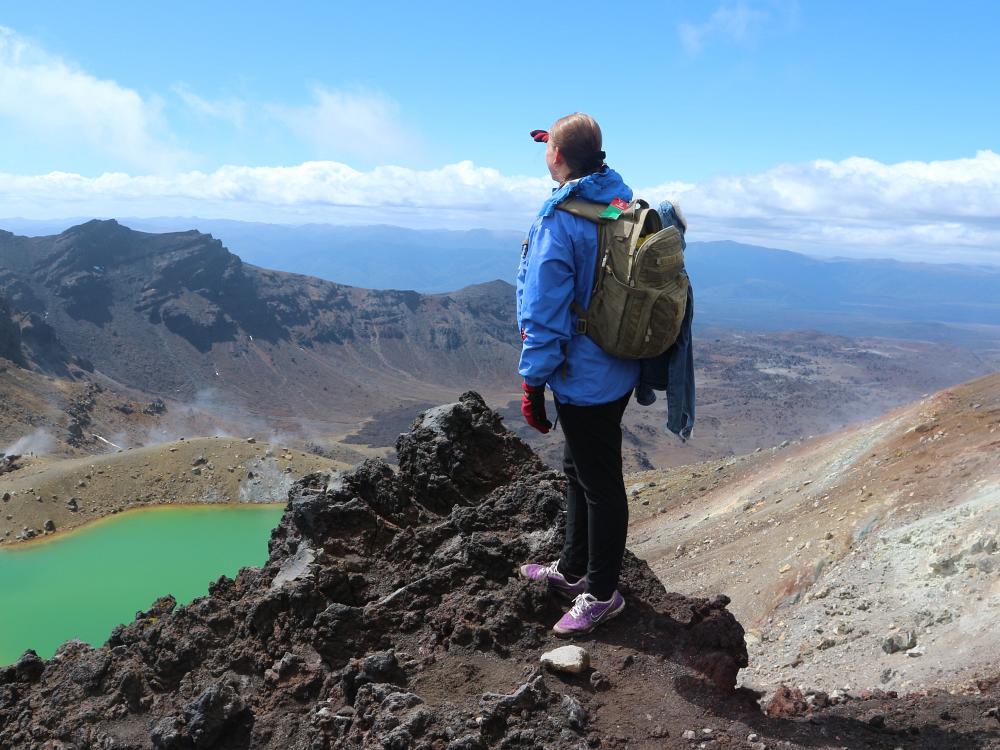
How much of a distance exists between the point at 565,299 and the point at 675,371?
982 mm

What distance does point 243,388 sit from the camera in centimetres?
13825

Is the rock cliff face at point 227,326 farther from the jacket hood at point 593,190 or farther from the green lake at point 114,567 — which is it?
the jacket hood at point 593,190

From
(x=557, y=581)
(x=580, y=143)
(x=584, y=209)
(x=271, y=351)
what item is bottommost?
(x=271, y=351)

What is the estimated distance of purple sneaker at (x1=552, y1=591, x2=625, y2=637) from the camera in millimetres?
5316

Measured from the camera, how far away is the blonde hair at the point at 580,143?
4.81 meters

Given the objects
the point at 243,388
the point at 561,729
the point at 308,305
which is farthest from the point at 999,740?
the point at 308,305

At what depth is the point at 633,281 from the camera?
4.60 meters

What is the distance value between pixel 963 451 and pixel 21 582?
117ft

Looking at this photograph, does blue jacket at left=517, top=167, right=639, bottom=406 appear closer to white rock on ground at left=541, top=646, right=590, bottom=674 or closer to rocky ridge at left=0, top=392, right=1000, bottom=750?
white rock on ground at left=541, top=646, right=590, bottom=674

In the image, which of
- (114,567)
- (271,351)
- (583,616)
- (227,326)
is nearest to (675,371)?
(583,616)

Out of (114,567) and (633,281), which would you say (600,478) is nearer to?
(633,281)

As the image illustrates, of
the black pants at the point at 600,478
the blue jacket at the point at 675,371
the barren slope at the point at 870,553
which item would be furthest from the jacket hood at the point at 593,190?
the barren slope at the point at 870,553

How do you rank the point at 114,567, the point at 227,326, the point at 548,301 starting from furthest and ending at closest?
the point at 227,326 < the point at 114,567 < the point at 548,301

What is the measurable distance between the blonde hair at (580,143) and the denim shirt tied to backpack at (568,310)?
10 cm
